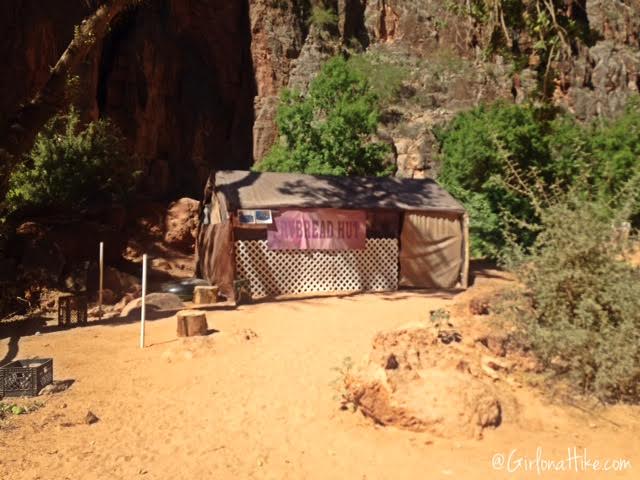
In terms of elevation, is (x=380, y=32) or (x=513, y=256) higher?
(x=380, y=32)

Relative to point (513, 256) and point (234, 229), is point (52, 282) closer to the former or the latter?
point (234, 229)

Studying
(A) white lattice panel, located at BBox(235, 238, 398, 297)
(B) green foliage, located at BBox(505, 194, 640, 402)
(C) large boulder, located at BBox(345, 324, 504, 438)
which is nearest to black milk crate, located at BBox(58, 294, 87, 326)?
(A) white lattice panel, located at BBox(235, 238, 398, 297)

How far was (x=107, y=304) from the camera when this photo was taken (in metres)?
10.7

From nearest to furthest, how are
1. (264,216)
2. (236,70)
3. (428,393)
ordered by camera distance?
(428,393) → (264,216) → (236,70)

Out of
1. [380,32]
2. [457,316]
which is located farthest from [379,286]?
[380,32]

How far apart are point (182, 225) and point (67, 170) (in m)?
4.96

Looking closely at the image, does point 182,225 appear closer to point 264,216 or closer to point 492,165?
point 264,216

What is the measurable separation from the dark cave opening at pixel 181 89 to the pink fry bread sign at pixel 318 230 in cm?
1122

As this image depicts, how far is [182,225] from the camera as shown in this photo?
1872cm

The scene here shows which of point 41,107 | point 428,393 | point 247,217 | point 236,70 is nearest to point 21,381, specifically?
point 428,393

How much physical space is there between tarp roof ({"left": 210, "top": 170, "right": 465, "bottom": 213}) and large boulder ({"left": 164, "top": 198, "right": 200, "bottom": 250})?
7035 mm

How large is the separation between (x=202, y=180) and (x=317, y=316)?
56.8 feet

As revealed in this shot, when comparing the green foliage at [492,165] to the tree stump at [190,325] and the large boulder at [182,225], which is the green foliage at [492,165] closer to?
the large boulder at [182,225]

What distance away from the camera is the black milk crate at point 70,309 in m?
8.52
